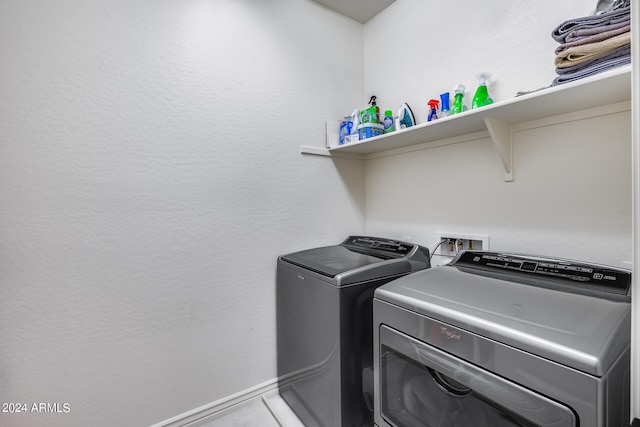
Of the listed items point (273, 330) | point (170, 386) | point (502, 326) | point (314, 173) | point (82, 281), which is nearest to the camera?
point (502, 326)

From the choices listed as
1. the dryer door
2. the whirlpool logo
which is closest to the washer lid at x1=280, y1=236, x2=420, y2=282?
the dryer door

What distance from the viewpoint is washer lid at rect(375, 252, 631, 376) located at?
627 millimetres

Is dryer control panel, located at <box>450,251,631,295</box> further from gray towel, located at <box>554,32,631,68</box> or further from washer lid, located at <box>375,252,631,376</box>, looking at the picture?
gray towel, located at <box>554,32,631,68</box>

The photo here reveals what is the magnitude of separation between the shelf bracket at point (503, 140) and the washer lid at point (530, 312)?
0.53 m

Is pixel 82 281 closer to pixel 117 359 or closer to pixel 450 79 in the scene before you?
pixel 117 359

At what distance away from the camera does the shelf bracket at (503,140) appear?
50.0 inches

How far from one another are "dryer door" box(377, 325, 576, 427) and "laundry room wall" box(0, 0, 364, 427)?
907 mm

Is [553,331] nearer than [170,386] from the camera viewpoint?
Yes

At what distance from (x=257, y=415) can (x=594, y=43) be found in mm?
2186

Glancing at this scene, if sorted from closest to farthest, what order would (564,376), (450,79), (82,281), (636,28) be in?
(636,28)
(564,376)
(82,281)
(450,79)

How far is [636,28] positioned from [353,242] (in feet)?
5.09

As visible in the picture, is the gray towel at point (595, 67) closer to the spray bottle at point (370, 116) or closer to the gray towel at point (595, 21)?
the gray towel at point (595, 21)

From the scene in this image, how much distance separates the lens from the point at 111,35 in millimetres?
1303

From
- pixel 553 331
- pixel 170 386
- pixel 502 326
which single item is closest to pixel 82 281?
pixel 170 386
